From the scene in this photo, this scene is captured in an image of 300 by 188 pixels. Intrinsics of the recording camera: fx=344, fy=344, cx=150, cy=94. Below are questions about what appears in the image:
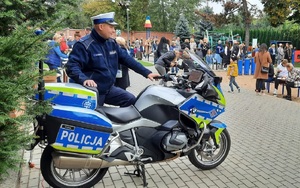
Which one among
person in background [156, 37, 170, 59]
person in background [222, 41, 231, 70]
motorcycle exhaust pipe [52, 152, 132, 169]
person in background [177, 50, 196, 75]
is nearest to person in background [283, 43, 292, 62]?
person in background [222, 41, 231, 70]

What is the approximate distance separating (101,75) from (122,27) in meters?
44.6

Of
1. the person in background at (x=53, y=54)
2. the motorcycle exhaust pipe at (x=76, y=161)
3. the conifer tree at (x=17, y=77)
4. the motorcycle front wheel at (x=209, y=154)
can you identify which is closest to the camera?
the conifer tree at (x=17, y=77)

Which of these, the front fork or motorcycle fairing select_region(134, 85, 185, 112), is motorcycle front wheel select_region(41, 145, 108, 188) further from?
the front fork

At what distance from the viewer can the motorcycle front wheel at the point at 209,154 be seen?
450cm

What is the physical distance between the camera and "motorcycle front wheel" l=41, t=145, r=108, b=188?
3623mm

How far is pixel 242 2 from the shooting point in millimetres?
29922

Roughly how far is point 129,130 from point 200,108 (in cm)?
92

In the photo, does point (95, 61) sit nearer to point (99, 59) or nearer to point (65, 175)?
point (99, 59)

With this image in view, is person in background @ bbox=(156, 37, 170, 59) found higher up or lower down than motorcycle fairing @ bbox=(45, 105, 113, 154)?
higher up

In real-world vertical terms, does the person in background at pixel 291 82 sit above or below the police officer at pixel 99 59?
below

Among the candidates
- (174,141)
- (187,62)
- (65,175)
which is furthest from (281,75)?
(65,175)

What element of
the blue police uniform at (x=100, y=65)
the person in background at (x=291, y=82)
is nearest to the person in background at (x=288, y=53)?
the person in background at (x=291, y=82)

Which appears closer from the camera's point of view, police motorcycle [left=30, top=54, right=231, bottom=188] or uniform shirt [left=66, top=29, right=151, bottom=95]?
police motorcycle [left=30, top=54, right=231, bottom=188]

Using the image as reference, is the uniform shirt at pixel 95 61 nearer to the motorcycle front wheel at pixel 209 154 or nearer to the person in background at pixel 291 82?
the motorcycle front wheel at pixel 209 154
